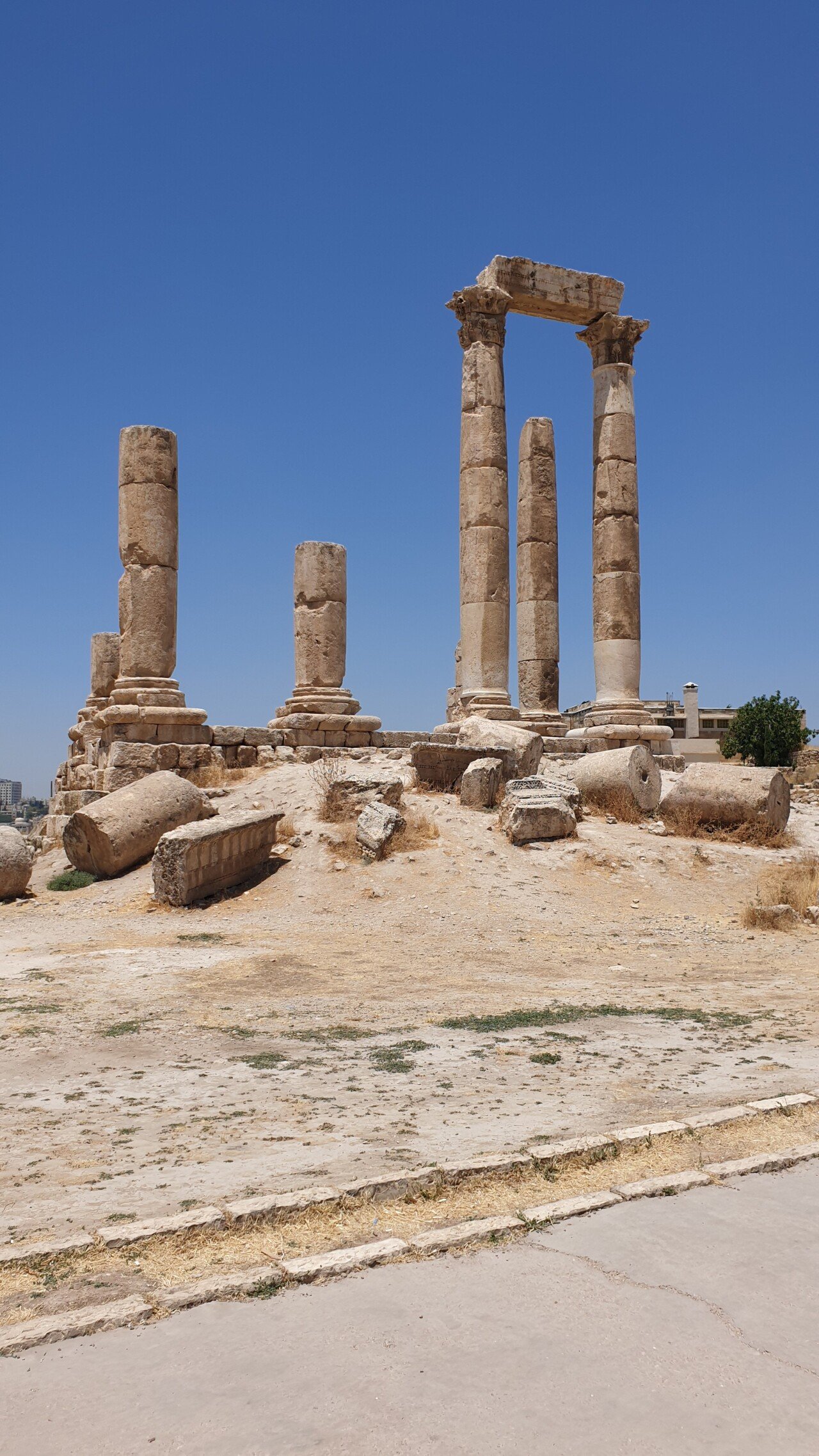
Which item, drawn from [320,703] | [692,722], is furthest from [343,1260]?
[692,722]

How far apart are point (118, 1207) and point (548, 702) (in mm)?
19290

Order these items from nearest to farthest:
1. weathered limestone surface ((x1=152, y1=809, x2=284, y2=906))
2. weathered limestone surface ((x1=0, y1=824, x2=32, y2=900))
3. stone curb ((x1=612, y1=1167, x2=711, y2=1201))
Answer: stone curb ((x1=612, y1=1167, x2=711, y2=1201)), weathered limestone surface ((x1=152, y1=809, x2=284, y2=906)), weathered limestone surface ((x1=0, y1=824, x2=32, y2=900))

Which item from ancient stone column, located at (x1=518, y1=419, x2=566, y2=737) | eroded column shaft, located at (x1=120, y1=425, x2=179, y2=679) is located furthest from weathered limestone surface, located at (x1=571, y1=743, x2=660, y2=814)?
ancient stone column, located at (x1=518, y1=419, x2=566, y2=737)

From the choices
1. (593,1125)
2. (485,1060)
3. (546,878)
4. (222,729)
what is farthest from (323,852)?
(593,1125)

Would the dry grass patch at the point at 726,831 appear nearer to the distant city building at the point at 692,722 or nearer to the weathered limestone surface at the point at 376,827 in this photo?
the weathered limestone surface at the point at 376,827

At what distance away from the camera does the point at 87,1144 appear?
424cm

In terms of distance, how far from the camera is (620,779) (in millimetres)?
14422

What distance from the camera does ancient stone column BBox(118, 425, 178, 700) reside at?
1611 centimetres

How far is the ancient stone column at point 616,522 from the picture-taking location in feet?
64.9

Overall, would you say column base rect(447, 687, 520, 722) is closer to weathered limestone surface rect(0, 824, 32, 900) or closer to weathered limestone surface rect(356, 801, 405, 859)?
weathered limestone surface rect(356, 801, 405, 859)

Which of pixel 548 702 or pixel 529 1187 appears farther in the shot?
pixel 548 702

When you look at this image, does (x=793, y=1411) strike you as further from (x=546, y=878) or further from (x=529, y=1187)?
(x=546, y=878)

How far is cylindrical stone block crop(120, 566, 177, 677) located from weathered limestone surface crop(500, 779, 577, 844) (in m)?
6.08

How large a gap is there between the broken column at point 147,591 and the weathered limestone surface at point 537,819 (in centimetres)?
555
